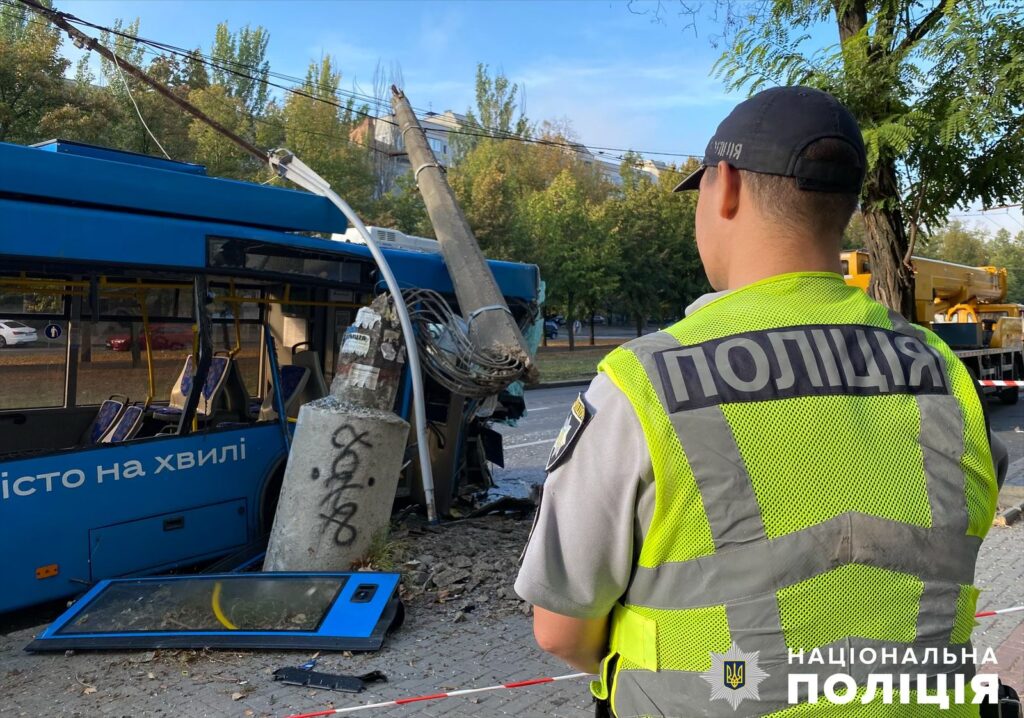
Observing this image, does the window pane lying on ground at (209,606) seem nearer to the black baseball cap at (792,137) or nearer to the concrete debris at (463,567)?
the concrete debris at (463,567)

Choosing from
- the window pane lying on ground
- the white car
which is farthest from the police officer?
the white car

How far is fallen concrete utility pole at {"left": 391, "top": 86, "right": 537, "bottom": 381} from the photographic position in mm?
7066

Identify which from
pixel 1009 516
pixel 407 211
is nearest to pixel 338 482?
pixel 1009 516

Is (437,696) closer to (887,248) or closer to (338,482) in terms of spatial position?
(338,482)

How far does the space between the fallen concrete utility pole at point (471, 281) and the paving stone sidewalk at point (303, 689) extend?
8.30 feet

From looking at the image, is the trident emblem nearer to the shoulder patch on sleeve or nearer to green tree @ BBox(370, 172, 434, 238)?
the shoulder patch on sleeve

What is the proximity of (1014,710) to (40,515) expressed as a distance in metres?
5.02

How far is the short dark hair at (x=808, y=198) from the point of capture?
1438 mm

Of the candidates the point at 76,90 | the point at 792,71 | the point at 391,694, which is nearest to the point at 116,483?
the point at 391,694

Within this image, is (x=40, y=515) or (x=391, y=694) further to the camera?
(x=40, y=515)

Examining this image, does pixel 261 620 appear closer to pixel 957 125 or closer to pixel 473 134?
pixel 957 125

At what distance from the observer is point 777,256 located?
57.7 inches

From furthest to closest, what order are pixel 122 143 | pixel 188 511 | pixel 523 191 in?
1. pixel 523 191
2. pixel 122 143
3. pixel 188 511

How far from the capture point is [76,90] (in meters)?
21.5
